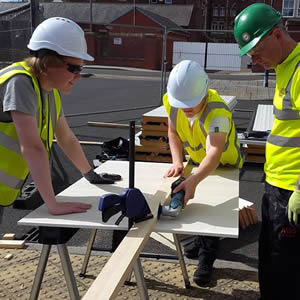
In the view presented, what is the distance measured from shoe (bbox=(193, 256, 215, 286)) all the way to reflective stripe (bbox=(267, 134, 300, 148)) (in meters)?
1.33

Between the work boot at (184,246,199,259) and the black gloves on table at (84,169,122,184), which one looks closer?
the black gloves on table at (84,169,122,184)

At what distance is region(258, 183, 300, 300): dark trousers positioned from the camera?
265 cm

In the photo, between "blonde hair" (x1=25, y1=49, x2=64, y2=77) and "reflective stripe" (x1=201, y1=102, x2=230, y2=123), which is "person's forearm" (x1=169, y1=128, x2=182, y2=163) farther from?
"blonde hair" (x1=25, y1=49, x2=64, y2=77)

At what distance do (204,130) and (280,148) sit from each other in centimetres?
58

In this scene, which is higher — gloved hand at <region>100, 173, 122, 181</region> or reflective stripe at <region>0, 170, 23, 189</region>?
reflective stripe at <region>0, 170, 23, 189</region>

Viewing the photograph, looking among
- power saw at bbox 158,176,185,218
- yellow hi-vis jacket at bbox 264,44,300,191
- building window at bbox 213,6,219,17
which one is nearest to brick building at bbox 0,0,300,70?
building window at bbox 213,6,219,17

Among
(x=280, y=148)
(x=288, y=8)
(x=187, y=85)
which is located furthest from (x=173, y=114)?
(x=288, y=8)

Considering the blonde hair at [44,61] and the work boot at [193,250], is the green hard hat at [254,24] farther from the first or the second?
the work boot at [193,250]

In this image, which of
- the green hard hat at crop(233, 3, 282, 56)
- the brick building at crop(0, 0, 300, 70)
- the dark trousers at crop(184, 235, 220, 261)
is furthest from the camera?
the brick building at crop(0, 0, 300, 70)

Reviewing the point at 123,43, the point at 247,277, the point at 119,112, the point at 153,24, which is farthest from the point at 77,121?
the point at 153,24

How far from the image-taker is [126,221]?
2.24 metres

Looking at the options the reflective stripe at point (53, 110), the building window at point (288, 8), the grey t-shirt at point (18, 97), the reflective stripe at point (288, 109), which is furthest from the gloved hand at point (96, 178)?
the building window at point (288, 8)

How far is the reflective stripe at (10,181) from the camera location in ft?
7.68

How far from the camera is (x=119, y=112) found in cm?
1259
